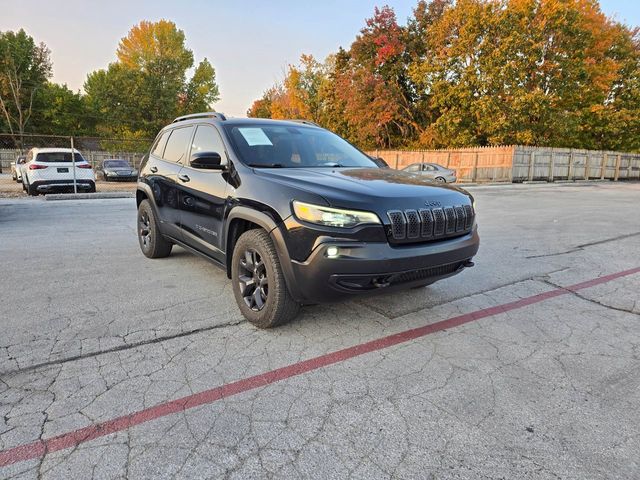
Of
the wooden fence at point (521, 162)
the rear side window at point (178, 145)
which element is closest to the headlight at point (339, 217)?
the rear side window at point (178, 145)

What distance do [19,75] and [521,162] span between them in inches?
1845

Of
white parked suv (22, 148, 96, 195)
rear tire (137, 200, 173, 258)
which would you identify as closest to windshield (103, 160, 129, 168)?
white parked suv (22, 148, 96, 195)

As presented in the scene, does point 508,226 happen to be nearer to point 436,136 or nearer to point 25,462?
point 25,462

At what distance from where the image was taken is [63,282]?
14.9 feet

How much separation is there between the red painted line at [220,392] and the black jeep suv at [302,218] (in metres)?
0.42

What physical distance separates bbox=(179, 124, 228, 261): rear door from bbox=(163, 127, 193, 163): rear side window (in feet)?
0.65

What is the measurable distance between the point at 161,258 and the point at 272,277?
3044 mm

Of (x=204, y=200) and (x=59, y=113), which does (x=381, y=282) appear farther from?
(x=59, y=113)

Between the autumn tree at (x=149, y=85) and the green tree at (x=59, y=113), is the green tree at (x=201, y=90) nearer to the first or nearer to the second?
the autumn tree at (x=149, y=85)

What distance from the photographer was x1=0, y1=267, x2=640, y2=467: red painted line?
6.64 feet

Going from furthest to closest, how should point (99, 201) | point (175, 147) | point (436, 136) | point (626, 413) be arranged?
point (436, 136), point (99, 201), point (175, 147), point (626, 413)

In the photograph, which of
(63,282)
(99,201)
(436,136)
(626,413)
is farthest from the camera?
(436,136)

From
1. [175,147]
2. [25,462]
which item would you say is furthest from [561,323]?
[175,147]

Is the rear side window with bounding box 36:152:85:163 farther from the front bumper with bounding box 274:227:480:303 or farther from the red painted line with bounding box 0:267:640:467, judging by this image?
the red painted line with bounding box 0:267:640:467
